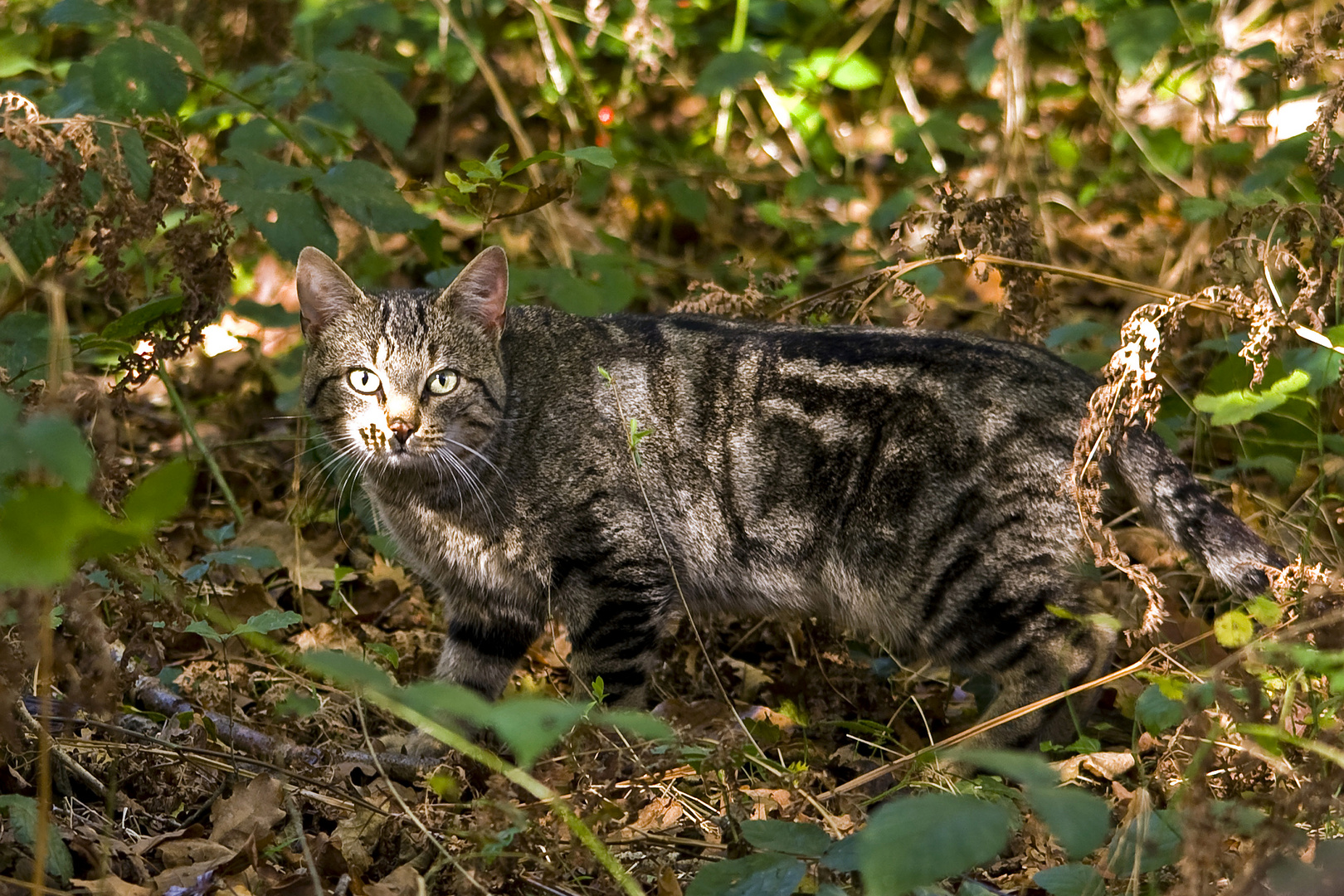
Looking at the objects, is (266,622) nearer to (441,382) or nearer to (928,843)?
(441,382)

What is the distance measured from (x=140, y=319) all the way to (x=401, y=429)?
846mm

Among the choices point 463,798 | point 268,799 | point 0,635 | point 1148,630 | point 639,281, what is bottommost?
point 463,798

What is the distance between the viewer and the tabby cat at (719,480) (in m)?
3.72

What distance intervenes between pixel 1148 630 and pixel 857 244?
4.16 meters

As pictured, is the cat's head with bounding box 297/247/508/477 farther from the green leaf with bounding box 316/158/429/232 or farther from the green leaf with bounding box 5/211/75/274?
the green leaf with bounding box 5/211/75/274

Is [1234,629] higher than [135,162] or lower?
lower

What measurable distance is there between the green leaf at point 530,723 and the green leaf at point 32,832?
129 cm

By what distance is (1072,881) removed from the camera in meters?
2.57

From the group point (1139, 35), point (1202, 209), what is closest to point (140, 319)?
point (1202, 209)

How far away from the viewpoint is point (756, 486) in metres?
3.99

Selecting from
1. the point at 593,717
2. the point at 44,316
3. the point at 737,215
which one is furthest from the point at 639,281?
the point at 593,717

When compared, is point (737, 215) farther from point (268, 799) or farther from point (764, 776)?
point (268, 799)

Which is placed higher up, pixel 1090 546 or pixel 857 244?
pixel 857 244

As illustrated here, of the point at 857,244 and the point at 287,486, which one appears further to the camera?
the point at 857,244
